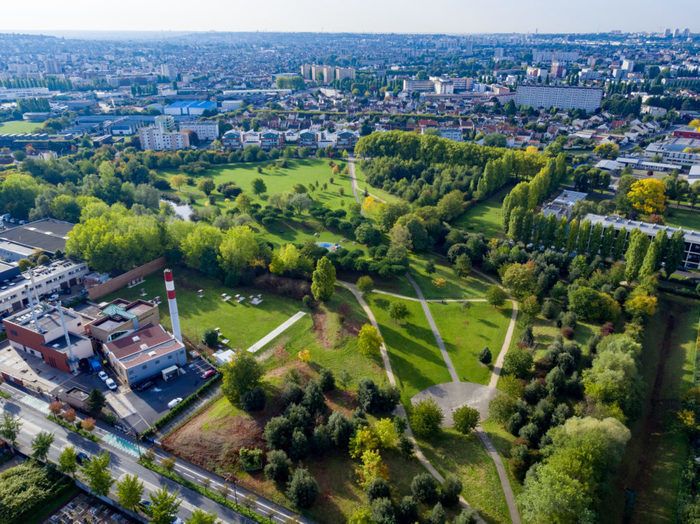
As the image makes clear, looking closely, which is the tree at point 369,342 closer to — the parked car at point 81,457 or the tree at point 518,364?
the tree at point 518,364

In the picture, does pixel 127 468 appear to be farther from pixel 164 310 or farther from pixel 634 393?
pixel 634 393

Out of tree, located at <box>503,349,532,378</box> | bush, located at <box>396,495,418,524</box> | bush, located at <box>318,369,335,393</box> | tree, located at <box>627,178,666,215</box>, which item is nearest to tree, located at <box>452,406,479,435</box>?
tree, located at <box>503,349,532,378</box>

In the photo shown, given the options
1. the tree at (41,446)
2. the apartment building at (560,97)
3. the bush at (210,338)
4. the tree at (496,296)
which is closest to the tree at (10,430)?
the tree at (41,446)

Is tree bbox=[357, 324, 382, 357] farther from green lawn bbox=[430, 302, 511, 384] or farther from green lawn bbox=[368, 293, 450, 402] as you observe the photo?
green lawn bbox=[430, 302, 511, 384]

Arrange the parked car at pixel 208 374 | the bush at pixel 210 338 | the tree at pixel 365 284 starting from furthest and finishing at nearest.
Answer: the tree at pixel 365 284 → the bush at pixel 210 338 → the parked car at pixel 208 374

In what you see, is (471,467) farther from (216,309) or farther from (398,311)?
(216,309)

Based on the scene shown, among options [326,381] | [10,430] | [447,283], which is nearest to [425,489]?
[326,381]

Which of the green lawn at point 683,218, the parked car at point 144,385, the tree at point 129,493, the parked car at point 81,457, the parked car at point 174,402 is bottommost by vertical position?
the parked car at point 81,457
